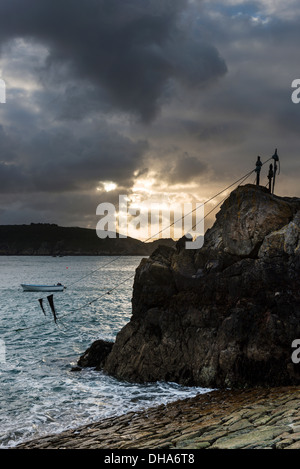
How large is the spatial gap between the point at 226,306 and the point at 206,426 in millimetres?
6836

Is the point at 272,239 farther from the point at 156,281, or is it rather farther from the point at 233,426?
the point at 233,426

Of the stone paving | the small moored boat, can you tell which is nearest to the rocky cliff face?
the stone paving

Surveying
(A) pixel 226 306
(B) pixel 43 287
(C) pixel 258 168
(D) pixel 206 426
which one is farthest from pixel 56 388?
(B) pixel 43 287

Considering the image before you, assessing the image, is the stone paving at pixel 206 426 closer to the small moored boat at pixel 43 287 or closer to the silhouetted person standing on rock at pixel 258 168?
the silhouetted person standing on rock at pixel 258 168

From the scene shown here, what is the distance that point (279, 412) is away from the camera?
10.2 m

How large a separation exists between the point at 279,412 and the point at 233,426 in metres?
1.59

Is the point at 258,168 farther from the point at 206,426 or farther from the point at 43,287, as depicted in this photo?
the point at 43,287

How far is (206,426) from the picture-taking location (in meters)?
10.1

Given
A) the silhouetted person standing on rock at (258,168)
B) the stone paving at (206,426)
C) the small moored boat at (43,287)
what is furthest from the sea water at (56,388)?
the small moored boat at (43,287)

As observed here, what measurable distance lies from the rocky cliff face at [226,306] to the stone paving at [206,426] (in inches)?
56.4

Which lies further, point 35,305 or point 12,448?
point 35,305

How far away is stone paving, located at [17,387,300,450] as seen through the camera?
836 cm

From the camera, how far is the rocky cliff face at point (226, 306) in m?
14.3

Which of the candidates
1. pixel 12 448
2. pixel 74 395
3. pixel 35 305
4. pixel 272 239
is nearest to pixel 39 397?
pixel 74 395
